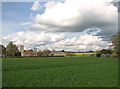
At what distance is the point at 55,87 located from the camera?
22.0 ft

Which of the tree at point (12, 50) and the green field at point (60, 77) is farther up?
the tree at point (12, 50)

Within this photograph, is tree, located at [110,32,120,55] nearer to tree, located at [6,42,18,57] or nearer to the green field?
the green field

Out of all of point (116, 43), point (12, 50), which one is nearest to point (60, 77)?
point (116, 43)

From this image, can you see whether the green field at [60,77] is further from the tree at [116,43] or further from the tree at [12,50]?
the tree at [12,50]

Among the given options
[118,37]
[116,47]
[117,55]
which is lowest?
[117,55]

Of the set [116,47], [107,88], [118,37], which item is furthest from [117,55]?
[107,88]

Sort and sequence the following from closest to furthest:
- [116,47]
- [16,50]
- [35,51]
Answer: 1. [116,47]
2. [16,50]
3. [35,51]

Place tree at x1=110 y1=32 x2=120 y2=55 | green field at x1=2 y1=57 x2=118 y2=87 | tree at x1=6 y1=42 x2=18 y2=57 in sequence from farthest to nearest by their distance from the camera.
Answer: tree at x1=6 y1=42 x2=18 y2=57
tree at x1=110 y1=32 x2=120 y2=55
green field at x1=2 y1=57 x2=118 y2=87

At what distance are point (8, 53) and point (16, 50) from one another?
592 cm

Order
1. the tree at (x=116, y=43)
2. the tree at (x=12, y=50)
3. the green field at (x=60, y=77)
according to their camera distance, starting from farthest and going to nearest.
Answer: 1. the tree at (x=12, y=50)
2. the tree at (x=116, y=43)
3. the green field at (x=60, y=77)

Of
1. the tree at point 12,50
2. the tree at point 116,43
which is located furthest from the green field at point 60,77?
the tree at point 12,50

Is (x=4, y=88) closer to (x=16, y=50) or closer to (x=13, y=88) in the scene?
(x=13, y=88)

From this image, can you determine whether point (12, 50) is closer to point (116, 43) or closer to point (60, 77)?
point (116, 43)

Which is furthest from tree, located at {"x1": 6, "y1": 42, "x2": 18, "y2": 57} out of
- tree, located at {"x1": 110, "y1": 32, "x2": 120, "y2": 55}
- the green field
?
the green field
